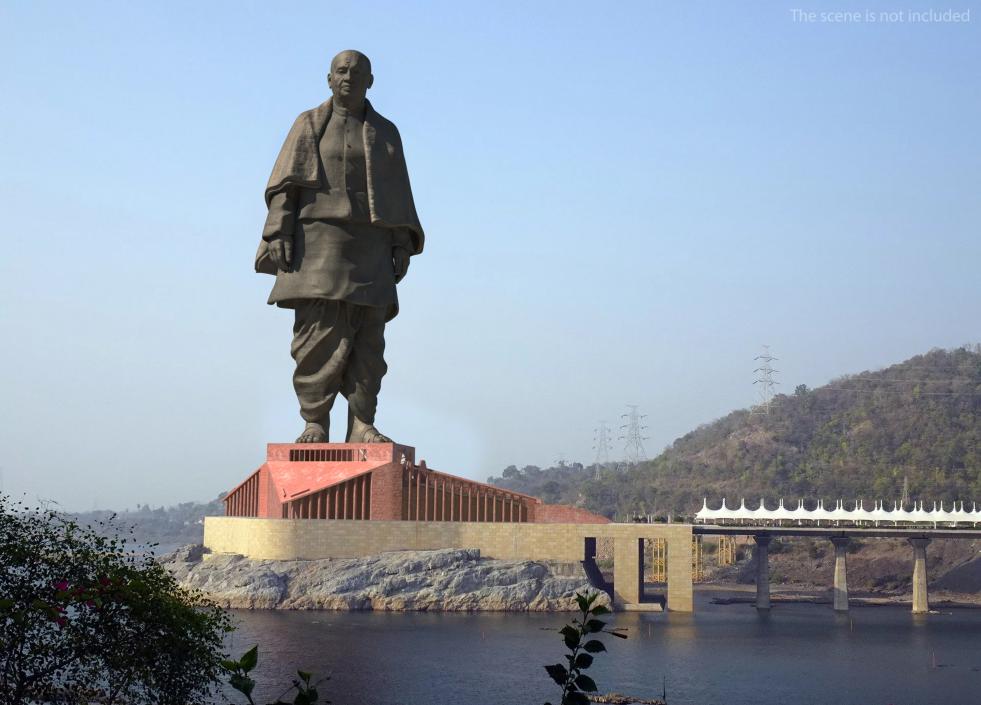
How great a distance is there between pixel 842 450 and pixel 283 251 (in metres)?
82.6

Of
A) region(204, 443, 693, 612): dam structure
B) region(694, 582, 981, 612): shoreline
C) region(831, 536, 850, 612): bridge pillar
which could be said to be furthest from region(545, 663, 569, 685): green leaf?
region(694, 582, 981, 612): shoreline

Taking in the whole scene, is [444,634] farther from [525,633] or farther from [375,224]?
[375,224]

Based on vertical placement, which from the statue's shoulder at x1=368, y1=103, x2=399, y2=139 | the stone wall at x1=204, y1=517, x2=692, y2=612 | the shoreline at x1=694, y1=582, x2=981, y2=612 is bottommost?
the shoreline at x1=694, y1=582, x2=981, y2=612

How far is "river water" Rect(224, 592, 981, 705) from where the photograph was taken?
3472 centimetres

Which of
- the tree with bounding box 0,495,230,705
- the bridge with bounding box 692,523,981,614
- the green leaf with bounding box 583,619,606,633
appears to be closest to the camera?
the green leaf with bounding box 583,619,606,633

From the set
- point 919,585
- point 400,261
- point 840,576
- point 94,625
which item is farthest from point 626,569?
point 94,625

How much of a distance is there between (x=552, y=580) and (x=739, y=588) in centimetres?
2856

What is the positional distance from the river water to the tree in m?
9.77

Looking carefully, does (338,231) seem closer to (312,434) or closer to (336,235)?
(336,235)

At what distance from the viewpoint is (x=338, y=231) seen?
53.3m

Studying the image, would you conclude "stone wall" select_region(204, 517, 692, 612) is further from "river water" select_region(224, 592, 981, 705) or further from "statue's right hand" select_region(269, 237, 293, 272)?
"statue's right hand" select_region(269, 237, 293, 272)

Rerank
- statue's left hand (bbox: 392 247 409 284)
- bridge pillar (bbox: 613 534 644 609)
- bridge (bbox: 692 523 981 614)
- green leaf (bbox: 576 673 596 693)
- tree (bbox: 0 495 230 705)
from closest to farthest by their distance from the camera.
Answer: green leaf (bbox: 576 673 596 693)
tree (bbox: 0 495 230 705)
bridge pillar (bbox: 613 534 644 609)
statue's left hand (bbox: 392 247 409 284)
bridge (bbox: 692 523 981 614)

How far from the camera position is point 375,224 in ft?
176

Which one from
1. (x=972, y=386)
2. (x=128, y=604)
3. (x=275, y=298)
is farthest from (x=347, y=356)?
(x=972, y=386)
